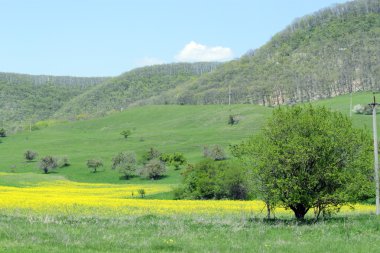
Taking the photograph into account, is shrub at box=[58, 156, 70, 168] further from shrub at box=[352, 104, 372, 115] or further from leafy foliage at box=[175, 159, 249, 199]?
shrub at box=[352, 104, 372, 115]

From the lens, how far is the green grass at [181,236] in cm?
1855

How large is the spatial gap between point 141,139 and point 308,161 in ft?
435

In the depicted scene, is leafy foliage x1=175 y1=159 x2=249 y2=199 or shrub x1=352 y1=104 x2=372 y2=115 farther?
shrub x1=352 y1=104 x2=372 y2=115

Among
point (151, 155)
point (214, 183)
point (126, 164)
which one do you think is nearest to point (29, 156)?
point (151, 155)

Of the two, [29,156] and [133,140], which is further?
[133,140]

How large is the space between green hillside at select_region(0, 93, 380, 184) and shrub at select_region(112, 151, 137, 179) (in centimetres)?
Result: 183

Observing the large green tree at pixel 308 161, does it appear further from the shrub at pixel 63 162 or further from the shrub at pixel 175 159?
the shrub at pixel 63 162

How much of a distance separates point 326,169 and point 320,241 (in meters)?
8.39

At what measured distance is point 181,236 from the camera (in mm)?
21844

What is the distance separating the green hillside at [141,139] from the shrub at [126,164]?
183 cm

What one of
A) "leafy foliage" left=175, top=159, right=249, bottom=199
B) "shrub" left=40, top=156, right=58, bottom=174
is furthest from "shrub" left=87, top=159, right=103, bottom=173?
"leafy foliage" left=175, top=159, right=249, bottom=199

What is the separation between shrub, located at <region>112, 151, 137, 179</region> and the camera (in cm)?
10294

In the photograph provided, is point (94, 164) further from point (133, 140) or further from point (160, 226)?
point (160, 226)

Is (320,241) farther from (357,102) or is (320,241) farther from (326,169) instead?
(357,102)
